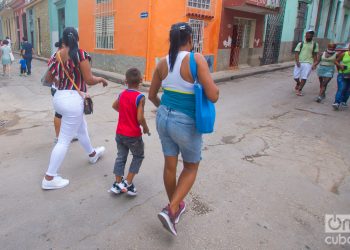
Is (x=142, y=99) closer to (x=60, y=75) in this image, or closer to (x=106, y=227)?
(x=60, y=75)

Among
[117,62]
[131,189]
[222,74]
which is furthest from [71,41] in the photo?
[222,74]

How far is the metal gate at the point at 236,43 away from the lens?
13891mm

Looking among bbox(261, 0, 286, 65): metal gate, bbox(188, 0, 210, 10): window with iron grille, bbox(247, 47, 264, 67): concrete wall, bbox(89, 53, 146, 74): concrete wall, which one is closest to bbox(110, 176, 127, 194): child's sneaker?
bbox(89, 53, 146, 74): concrete wall

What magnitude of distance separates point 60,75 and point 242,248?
2.46 m

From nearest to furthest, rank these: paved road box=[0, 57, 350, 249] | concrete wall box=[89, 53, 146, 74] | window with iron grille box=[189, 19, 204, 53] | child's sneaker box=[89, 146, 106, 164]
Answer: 1. paved road box=[0, 57, 350, 249]
2. child's sneaker box=[89, 146, 106, 164]
3. concrete wall box=[89, 53, 146, 74]
4. window with iron grille box=[189, 19, 204, 53]

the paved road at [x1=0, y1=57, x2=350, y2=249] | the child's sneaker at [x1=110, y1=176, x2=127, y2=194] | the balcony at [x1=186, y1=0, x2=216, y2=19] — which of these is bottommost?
the paved road at [x1=0, y1=57, x2=350, y2=249]

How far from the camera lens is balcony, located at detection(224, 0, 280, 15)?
1169cm

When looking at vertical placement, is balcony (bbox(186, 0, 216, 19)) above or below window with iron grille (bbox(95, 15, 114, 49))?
above

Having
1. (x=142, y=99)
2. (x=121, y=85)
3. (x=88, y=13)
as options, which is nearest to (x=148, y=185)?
(x=142, y=99)

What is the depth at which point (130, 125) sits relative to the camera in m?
2.91

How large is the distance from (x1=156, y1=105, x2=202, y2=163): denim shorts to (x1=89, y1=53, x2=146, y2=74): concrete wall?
8.21m

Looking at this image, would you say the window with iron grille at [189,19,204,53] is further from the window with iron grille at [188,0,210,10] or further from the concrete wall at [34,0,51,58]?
the concrete wall at [34,0,51,58]

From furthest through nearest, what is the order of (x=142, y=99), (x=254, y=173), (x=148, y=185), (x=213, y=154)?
(x=213, y=154)
(x=254, y=173)
(x=148, y=185)
(x=142, y=99)

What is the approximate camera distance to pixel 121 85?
1012cm
